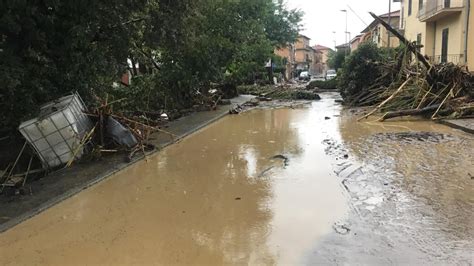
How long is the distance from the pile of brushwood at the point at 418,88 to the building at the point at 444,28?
2671 mm

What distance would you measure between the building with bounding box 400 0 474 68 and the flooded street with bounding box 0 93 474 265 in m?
15.1

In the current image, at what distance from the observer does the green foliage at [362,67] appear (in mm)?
22766

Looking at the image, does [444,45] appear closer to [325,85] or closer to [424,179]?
[325,85]

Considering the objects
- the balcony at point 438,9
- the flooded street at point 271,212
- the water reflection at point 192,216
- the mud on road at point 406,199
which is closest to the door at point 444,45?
the balcony at point 438,9

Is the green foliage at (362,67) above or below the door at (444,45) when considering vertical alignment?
above

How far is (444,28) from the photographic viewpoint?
1195 inches

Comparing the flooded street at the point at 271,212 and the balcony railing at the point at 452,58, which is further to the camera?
the balcony railing at the point at 452,58

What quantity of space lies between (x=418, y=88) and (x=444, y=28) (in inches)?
588

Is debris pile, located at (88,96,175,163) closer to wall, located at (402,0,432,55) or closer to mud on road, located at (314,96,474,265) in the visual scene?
mud on road, located at (314,96,474,265)

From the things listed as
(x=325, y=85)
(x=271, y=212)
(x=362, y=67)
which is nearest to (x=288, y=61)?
(x=325, y=85)

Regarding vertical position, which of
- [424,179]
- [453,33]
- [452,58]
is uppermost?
[424,179]

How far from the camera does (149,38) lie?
11781mm

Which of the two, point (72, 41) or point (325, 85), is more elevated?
point (72, 41)

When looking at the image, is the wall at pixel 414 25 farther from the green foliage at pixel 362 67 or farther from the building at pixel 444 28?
the green foliage at pixel 362 67
